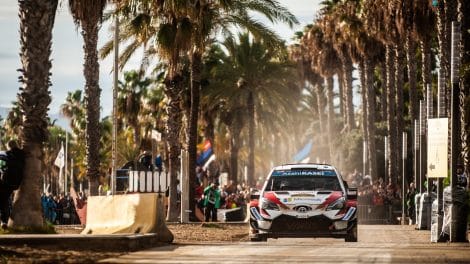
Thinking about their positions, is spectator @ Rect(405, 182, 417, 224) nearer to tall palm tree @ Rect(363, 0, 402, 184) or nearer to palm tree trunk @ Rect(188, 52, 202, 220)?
palm tree trunk @ Rect(188, 52, 202, 220)

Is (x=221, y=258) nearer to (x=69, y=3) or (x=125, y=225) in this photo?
(x=125, y=225)

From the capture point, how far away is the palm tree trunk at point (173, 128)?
1646 inches

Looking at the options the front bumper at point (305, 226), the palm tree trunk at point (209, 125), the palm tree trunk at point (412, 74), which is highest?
the palm tree trunk at point (412, 74)

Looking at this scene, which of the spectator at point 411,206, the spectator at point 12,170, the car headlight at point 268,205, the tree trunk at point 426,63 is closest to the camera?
the spectator at point 12,170

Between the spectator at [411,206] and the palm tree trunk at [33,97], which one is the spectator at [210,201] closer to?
the spectator at [411,206]

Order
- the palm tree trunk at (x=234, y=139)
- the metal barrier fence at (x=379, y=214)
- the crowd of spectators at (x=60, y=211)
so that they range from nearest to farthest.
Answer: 1. the metal barrier fence at (x=379, y=214)
2. the crowd of spectators at (x=60, y=211)
3. the palm tree trunk at (x=234, y=139)

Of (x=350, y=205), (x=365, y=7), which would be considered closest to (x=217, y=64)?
(x=365, y=7)

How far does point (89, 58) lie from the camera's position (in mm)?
34625

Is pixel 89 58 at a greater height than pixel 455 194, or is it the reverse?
pixel 89 58

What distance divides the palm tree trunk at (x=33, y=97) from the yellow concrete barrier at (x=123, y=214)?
1463mm

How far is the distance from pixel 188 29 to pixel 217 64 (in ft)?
85.1

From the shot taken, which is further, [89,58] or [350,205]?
[89,58]

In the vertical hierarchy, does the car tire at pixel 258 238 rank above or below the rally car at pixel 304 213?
below

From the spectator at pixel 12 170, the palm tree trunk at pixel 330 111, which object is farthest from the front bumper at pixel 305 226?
the palm tree trunk at pixel 330 111
